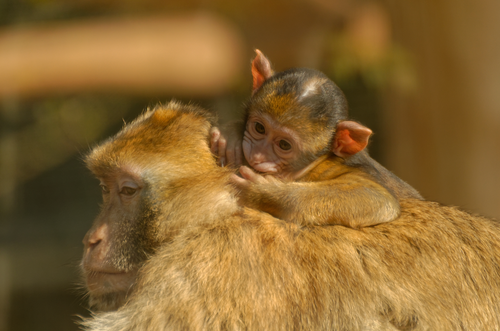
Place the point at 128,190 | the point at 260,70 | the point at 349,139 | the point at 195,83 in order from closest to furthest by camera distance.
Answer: the point at 128,190
the point at 349,139
the point at 260,70
the point at 195,83

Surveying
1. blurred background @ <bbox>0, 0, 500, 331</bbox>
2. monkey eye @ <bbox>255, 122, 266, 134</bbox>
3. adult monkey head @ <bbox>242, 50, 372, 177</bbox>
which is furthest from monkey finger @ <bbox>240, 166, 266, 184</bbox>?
blurred background @ <bbox>0, 0, 500, 331</bbox>

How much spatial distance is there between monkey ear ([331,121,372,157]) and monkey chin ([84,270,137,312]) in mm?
1325

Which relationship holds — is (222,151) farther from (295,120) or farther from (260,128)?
(295,120)

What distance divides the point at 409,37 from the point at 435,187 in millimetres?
1886

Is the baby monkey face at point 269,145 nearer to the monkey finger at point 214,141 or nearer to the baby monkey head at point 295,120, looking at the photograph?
the baby monkey head at point 295,120

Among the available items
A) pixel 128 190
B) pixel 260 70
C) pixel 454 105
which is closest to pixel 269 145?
pixel 260 70

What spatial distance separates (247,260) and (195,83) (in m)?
4.29

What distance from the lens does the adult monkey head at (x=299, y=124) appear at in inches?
129

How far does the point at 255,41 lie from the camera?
26.1 feet

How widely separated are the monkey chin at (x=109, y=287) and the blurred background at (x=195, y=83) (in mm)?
2189

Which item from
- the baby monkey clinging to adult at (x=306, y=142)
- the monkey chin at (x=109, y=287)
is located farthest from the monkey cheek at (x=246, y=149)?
the monkey chin at (x=109, y=287)

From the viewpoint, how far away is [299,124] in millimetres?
3324

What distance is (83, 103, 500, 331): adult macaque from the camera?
8.24 feet

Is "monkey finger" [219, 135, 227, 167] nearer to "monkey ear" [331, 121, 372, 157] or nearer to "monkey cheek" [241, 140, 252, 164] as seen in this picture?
"monkey cheek" [241, 140, 252, 164]
